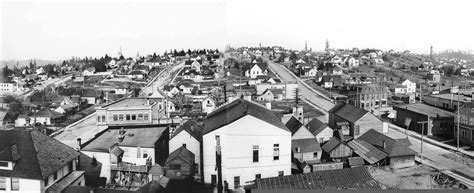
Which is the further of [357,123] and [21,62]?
[357,123]

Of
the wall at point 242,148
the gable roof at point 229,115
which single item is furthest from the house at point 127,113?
the wall at point 242,148

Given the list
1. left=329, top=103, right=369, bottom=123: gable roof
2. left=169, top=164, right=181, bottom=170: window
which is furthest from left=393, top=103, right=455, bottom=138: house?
left=169, top=164, right=181, bottom=170: window

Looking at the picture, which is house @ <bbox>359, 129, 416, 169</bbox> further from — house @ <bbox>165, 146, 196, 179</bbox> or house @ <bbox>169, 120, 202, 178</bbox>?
house @ <bbox>165, 146, 196, 179</bbox>

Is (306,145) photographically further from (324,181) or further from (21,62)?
(21,62)

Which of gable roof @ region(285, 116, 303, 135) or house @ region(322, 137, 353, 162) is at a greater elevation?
gable roof @ region(285, 116, 303, 135)

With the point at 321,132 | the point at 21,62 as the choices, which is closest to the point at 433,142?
the point at 321,132
